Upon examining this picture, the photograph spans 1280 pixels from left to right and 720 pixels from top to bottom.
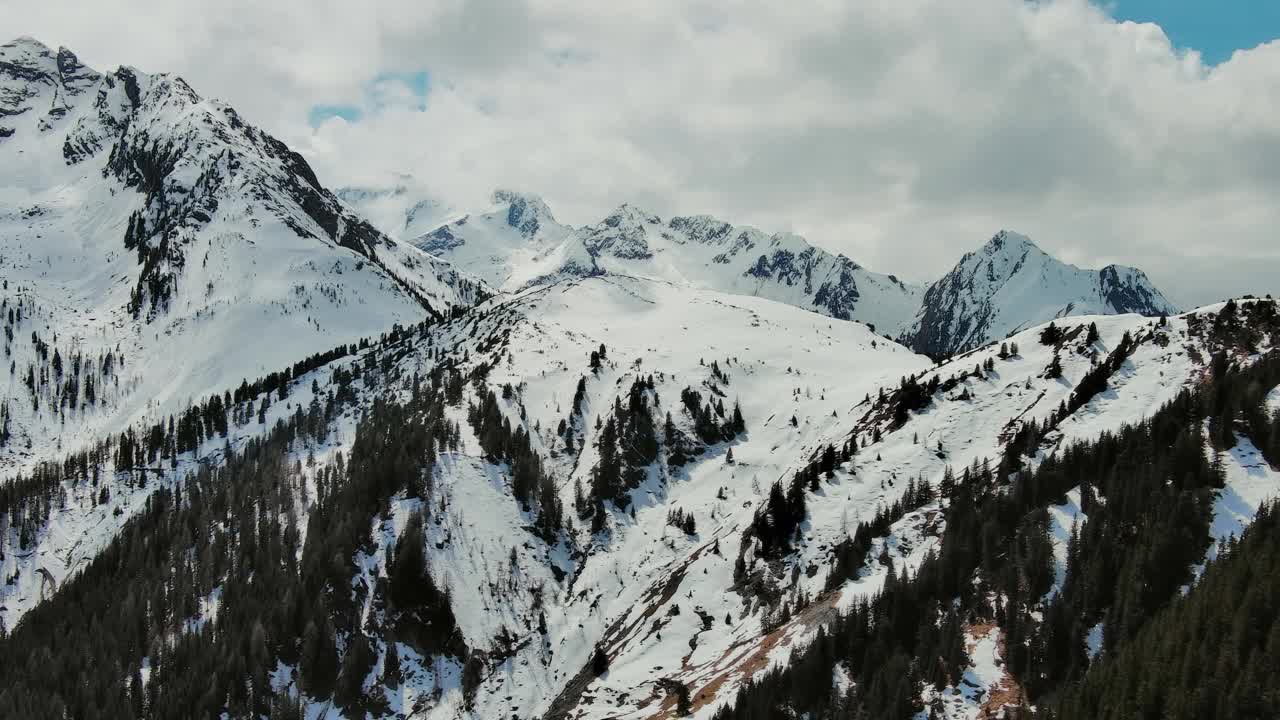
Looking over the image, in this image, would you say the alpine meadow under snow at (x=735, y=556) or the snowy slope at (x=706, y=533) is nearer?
the alpine meadow under snow at (x=735, y=556)

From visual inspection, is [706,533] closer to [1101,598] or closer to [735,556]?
[735,556]

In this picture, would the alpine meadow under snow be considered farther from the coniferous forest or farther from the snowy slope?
the snowy slope

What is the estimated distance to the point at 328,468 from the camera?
181000mm

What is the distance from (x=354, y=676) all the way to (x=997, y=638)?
322 feet

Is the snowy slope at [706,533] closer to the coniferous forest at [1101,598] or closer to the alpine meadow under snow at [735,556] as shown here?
the alpine meadow under snow at [735,556]

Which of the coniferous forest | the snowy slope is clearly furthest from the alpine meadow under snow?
the snowy slope

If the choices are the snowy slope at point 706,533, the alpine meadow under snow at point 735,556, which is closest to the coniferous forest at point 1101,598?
the alpine meadow under snow at point 735,556

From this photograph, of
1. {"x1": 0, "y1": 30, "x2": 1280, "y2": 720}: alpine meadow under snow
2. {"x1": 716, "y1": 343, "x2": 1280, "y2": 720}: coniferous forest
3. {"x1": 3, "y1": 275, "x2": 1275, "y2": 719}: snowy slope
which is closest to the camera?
{"x1": 716, "y1": 343, "x2": 1280, "y2": 720}: coniferous forest

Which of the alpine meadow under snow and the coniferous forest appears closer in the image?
the coniferous forest

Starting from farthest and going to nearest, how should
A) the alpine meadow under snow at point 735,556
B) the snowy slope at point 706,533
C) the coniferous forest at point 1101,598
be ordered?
1. the snowy slope at point 706,533
2. the alpine meadow under snow at point 735,556
3. the coniferous forest at point 1101,598

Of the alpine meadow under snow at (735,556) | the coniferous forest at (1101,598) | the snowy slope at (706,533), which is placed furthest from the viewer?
the snowy slope at (706,533)

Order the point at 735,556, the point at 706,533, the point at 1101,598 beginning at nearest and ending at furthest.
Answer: the point at 1101,598 → the point at 735,556 → the point at 706,533

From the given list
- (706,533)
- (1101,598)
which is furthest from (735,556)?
(1101,598)

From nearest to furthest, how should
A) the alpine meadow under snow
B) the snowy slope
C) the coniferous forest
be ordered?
1. the coniferous forest
2. the alpine meadow under snow
3. the snowy slope
